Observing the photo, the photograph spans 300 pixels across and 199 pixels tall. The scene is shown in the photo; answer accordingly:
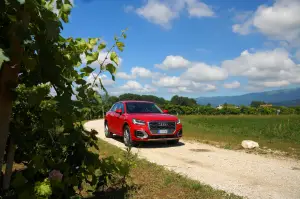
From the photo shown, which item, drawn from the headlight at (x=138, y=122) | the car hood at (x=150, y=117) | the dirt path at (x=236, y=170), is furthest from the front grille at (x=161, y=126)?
the dirt path at (x=236, y=170)

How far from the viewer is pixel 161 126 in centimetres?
1030

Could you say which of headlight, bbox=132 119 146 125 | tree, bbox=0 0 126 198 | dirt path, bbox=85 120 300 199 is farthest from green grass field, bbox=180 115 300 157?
tree, bbox=0 0 126 198

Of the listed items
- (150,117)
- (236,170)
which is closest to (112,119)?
(150,117)

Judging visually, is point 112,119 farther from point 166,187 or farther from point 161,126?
point 166,187

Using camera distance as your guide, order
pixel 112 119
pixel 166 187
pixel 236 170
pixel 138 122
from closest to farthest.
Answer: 1. pixel 166 187
2. pixel 236 170
3. pixel 138 122
4. pixel 112 119

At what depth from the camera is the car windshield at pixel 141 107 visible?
445 inches

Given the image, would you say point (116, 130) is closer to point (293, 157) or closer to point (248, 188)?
point (293, 157)

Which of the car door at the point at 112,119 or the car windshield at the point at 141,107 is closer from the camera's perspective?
the car windshield at the point at 141,107

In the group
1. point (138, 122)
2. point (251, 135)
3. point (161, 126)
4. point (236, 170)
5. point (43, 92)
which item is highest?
point (43, 92)

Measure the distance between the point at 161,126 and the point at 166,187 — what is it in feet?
17.3

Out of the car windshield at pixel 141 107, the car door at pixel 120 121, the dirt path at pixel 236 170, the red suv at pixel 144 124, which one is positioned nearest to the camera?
the dirt path at pixel 236 170

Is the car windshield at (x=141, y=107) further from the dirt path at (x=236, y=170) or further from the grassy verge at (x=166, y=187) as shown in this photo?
the grassy verge at (x=166, y=187)

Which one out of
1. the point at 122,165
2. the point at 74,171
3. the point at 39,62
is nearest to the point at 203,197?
the point at 122,165

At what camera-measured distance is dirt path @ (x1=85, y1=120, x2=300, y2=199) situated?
525 cm
